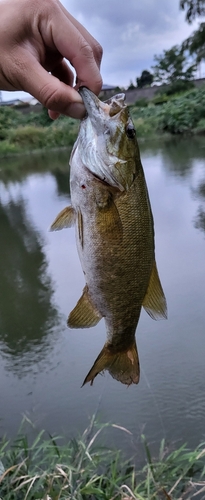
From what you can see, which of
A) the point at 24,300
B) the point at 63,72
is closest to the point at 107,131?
the point at 63,72

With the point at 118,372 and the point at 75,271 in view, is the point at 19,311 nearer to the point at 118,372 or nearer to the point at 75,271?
the point at 75,271

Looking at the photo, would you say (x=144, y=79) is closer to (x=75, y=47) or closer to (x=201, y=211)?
(x=201, y=211)

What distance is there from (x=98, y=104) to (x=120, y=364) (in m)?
0.92

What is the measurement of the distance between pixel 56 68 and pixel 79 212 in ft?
2.27

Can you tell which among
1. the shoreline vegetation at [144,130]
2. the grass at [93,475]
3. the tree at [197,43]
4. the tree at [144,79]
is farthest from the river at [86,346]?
the tree at [144,79]

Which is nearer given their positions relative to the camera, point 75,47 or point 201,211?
point 75,47

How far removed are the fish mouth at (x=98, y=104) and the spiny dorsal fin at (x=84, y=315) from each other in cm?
62

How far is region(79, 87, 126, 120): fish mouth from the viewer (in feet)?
4.54

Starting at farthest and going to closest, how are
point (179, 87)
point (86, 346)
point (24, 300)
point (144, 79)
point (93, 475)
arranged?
Result: point (144, 79)
point (179, 87)
point (24, 300)
point (86, 346)
point (93, 475)

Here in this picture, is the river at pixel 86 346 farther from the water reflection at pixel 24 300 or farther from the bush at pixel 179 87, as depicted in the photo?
the bush at pixel 179 87

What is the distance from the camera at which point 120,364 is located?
158 cm

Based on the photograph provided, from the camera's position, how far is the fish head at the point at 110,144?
4.74ft

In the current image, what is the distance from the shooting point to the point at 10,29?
142cm

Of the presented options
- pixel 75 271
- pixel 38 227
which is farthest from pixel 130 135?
pixel 38 227
